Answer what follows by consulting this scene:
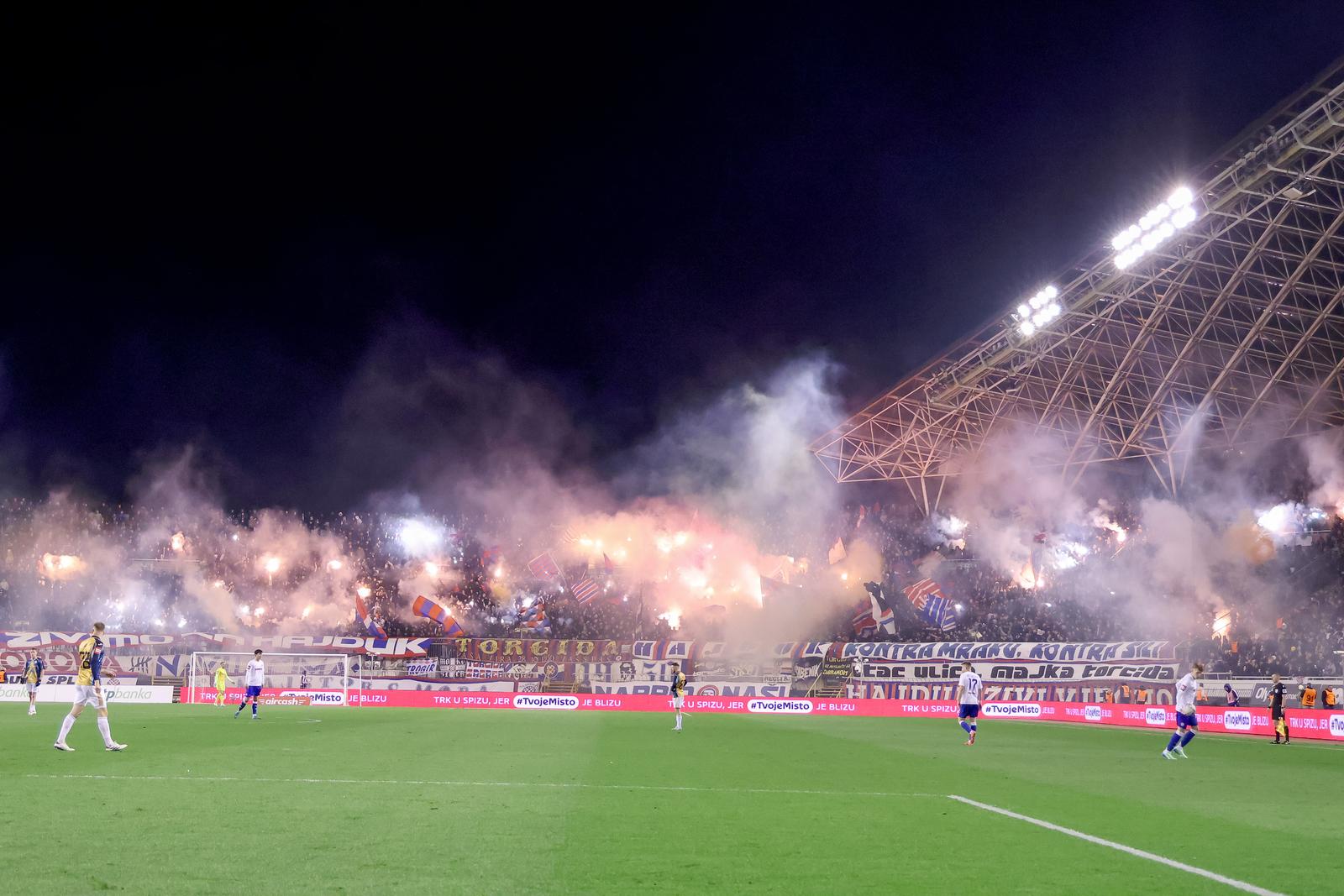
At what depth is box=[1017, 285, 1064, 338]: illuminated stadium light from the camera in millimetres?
41312

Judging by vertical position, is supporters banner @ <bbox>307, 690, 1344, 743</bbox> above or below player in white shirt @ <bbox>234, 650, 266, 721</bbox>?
below

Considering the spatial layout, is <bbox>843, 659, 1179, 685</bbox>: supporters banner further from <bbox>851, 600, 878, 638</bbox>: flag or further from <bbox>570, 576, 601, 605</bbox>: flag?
<bbox>570, 576, 601, 605</bbox>: flag

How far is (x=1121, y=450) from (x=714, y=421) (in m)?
26.5

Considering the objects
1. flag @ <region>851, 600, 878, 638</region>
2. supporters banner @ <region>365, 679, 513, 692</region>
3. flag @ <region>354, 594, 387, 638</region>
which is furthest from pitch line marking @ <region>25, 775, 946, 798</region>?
flag @ <region>354, 594, 387, 638</region>

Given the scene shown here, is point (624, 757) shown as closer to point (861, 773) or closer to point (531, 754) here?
point (531, 754)

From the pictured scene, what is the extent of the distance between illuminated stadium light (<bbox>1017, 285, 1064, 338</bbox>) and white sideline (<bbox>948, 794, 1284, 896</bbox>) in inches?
1247

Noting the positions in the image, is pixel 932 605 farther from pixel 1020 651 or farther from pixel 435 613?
pixel 435 613

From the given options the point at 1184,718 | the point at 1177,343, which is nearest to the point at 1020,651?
the point at 1177,343

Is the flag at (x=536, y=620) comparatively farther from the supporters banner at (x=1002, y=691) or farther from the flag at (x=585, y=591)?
the supporters banner at (x=1002, y=691)

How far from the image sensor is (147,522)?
3706 inches

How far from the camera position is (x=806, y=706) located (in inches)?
1901

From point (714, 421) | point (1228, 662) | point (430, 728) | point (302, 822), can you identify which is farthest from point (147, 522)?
point (302, 822)

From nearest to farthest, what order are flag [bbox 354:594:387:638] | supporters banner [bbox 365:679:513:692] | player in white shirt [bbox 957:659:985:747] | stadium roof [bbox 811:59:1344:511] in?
1. player in white shirt [bbox 957:659:985:747]
2. stadium roof [bbox 811:59:1344:511]
3. supporters banner [bbox 365:679:513:692]
4. flag [bbox 354:594:387:638]

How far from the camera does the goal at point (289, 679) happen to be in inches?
1906
